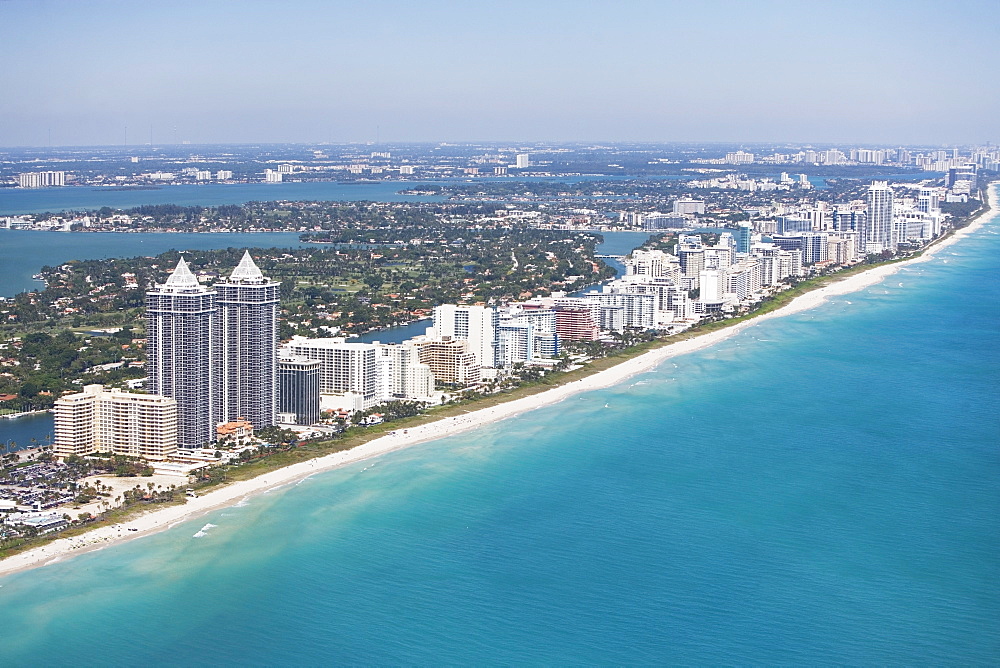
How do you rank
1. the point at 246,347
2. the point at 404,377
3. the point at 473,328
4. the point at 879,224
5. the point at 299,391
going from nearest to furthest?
the point at 246,347, the point at 299,391, the point at 404,377, the point at 473,328, the point at 879,224

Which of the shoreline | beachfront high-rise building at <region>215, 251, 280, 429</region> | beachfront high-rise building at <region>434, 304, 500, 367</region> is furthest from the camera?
beachfront high-rise building at <region>434, 304, 500, 367</region>

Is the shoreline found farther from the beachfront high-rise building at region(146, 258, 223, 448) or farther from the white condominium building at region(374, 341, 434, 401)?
the beachfront high-rise building at region(146, 258, 223, 448)

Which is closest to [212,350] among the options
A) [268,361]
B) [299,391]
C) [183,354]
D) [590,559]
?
[183,354]

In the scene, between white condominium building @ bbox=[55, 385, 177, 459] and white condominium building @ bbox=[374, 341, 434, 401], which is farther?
white condominium building @ bbox=[374, 341, 434, 401]

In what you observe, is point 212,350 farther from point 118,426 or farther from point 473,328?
point 473,328

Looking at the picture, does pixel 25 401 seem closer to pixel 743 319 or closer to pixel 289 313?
pixel 289 313

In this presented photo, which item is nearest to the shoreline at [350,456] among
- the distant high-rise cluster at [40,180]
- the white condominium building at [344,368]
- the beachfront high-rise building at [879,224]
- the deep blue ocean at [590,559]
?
the deep blue ocean at [590,559]

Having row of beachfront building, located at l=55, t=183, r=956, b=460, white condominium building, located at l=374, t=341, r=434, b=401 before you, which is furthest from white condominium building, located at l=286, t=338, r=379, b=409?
white condominium building, located at l=374, t=341, r=434, b=401
